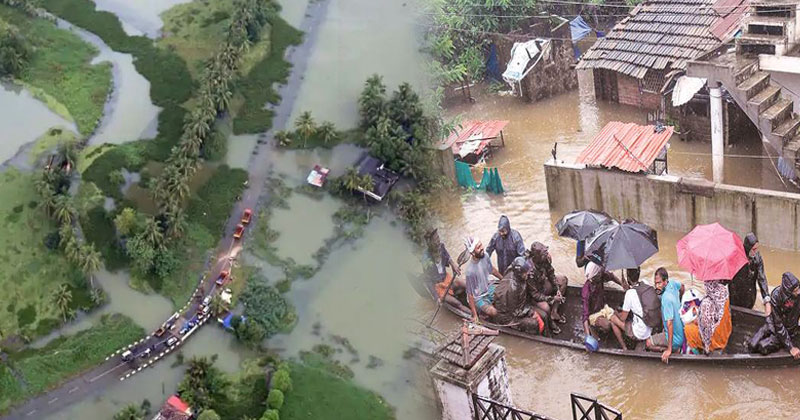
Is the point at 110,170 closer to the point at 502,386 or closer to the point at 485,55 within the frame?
the point at 485,55

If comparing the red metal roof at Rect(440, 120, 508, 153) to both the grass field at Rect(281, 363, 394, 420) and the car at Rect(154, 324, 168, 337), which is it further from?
the car at Rect(154, 324, 168, 337)

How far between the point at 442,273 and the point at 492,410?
4.28 m

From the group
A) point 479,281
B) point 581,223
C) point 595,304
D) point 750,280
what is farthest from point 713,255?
point 479,281

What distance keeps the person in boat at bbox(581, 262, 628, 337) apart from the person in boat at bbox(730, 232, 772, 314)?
4.87 ft

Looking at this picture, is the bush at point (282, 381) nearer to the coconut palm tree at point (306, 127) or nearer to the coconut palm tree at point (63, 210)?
the coconut palm tree at point (63, 210)

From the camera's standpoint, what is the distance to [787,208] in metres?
14.1

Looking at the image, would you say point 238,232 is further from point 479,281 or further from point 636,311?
point 636,311

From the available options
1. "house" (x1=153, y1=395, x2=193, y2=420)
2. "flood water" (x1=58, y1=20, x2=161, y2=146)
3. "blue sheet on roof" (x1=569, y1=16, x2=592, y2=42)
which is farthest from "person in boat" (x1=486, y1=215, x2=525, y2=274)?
"blue sheet on roof" (x1=569, y1=16, x2=592, y2=42)

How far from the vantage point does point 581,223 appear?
13508mm

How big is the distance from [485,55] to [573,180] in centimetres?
690

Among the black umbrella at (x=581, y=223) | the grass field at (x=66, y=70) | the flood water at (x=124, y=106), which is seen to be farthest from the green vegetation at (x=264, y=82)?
the black umbrella at (x=581, y=223)

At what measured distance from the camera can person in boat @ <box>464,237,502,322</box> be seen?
41.6 feet

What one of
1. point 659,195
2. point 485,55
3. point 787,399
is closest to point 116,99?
point 485,55

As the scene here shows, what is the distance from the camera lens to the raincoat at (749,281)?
38.9 feet
